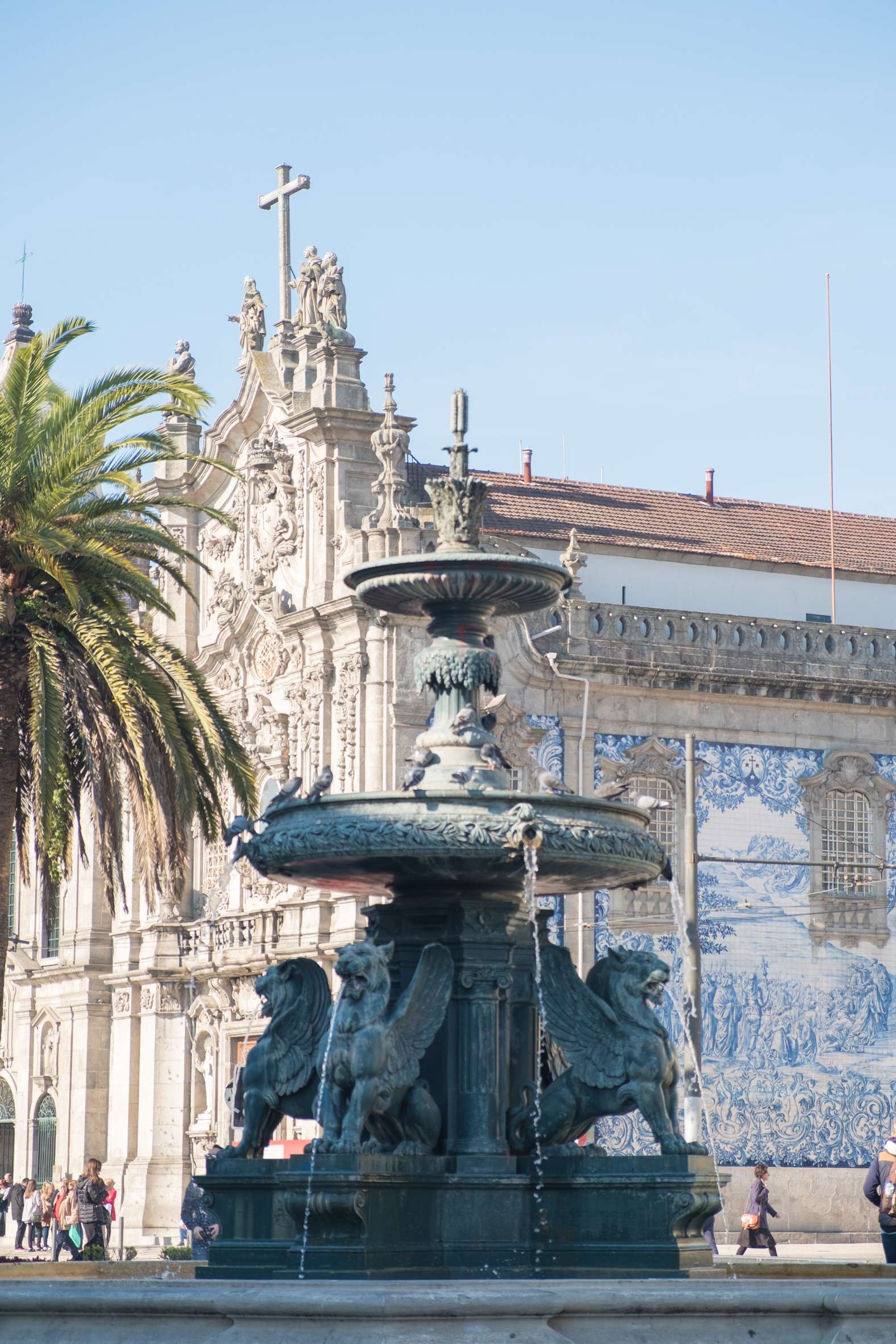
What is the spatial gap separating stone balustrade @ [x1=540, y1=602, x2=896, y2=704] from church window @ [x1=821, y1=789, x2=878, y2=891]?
4.99 ft

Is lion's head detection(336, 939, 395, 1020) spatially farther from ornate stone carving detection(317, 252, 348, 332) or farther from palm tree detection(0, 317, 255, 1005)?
ornate stone carving detection(317, 252, 348, 332)

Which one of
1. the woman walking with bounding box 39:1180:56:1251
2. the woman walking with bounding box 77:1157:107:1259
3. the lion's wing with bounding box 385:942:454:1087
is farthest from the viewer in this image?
the woman walking with bounding box 39:1180:56:1251

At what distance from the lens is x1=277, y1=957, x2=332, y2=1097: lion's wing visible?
42.2ft

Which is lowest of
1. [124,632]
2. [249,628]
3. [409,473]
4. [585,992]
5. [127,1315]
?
[127,1315]

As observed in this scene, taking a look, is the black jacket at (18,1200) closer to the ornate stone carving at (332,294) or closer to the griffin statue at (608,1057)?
the ornate stone carving at (332,294)

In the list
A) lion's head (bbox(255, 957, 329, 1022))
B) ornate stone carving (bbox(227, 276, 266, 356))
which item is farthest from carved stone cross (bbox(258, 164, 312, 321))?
lion's head (bbox(255, 957, 329, 1022))

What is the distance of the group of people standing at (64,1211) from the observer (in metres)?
25.5

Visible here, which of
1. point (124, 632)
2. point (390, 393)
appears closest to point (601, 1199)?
point (124, 632)

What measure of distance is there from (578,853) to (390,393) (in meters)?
22.0

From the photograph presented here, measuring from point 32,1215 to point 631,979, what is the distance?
2356cm

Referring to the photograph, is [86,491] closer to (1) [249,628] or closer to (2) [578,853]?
(2) [578,853]

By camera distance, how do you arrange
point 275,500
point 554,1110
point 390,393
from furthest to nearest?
point 275,500, point 390,393, point 554,1110

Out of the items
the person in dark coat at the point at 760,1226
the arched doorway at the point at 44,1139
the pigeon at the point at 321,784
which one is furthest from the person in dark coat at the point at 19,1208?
the pigeon at the point at 321,784

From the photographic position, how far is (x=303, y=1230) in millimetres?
12086
